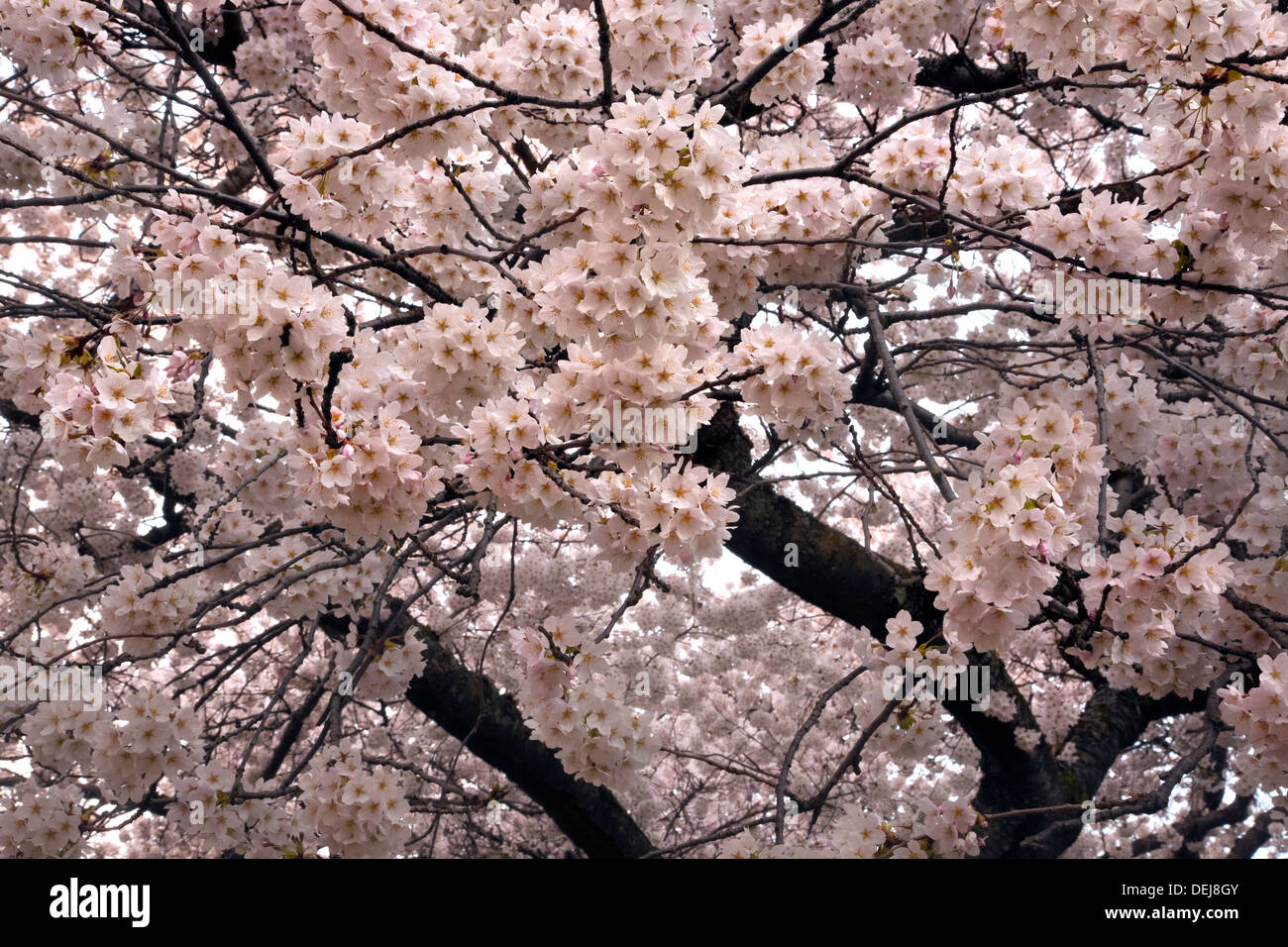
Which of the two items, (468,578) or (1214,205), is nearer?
(1214,205)

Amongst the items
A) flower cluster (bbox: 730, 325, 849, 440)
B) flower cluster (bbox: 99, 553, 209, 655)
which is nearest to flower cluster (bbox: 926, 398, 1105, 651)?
flower cluster (bbox: 730, 325, 849, 440)

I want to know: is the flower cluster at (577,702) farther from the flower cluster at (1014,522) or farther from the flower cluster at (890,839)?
the flower cluster at (1014,522)

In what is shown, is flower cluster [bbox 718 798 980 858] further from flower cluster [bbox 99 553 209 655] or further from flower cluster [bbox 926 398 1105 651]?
flower cluster [bbox 99 553 209 655]

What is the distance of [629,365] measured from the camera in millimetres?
2123

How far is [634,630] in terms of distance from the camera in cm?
772

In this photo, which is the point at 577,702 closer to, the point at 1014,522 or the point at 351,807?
the point at 351,807

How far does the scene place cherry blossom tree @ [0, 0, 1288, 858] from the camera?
210 cm

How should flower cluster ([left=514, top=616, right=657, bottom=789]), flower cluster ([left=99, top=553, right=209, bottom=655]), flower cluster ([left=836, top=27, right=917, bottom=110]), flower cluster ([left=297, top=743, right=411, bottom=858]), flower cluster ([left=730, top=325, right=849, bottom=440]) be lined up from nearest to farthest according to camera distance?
flower cluster ([left=730, top=325, right=849, bottom=440]), flower cluster ([left=514, top=616, right=657, bottom=789]), flower cluster ([left=297, top=743, right=411, bottom=858]), flower cluster ([left=99, top=553, right=209, bottom=655]), flower cluster ([left=836, top=27, right=917, bottom=110])

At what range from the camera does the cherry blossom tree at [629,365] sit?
210 centimetres

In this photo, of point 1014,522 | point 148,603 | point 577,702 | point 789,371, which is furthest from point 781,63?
point 148,603
